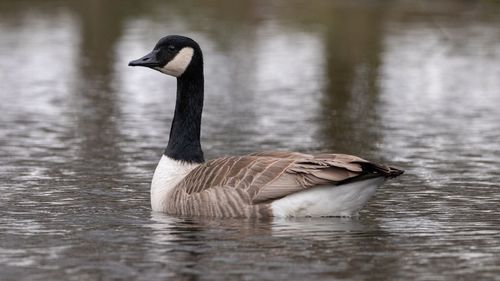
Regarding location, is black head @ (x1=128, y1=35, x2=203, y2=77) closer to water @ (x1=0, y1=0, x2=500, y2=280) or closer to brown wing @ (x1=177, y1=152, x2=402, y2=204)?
brown wing @ (x1=177, y1=152, x2=402, y2=204)

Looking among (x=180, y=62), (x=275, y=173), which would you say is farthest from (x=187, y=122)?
(x=275, y=173)

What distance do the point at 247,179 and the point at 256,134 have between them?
609 centimetres

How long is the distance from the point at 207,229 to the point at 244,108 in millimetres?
9540

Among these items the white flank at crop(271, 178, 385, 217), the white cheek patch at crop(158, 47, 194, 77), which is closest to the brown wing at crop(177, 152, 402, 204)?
the white flank at crop(271, 178, 385, 217)

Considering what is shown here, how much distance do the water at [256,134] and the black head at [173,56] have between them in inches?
47.9

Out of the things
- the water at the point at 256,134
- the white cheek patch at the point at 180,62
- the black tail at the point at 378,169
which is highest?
the white cheek patch at the point at 180,62

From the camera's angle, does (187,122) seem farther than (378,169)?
Yes

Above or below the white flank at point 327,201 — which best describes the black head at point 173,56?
above

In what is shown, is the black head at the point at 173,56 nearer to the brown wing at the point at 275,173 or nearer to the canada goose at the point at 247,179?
the canada goose at the point at 247,179

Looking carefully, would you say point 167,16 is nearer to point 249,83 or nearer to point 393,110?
point 249,83

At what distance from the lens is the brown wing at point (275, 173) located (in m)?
9.95

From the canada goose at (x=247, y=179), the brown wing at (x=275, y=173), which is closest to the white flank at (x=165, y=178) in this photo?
the canada goose at (x=247, y=179)

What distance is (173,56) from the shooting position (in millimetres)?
11359

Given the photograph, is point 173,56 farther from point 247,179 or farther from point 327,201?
point 327,201
